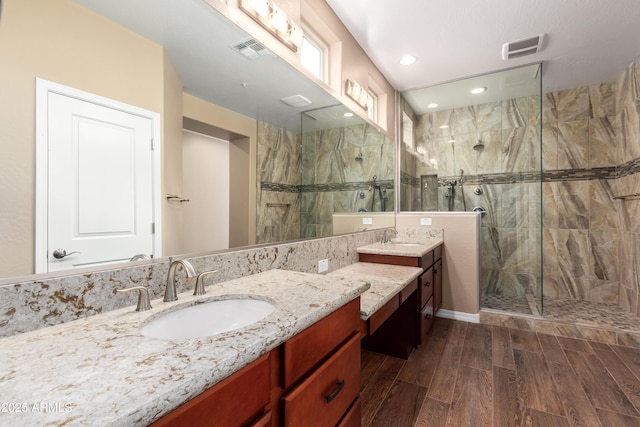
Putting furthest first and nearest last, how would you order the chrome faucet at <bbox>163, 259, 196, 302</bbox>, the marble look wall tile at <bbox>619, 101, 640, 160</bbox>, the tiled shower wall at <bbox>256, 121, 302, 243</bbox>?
the marble look wall tile at <bbox>619, 101, 640, 160</bbox> < the tiled shower wall at <bbox>256, 121, 302, 243</bbox> < the chrome faucet at <bbox>163, 259, 196, 302</bbox>

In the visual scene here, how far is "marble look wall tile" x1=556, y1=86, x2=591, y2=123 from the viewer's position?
3.35 m

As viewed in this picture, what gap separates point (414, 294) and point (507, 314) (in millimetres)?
1474

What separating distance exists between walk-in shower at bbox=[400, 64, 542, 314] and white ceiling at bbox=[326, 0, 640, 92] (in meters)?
0.36

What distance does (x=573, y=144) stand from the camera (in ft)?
11.2

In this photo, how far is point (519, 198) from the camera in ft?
10.8

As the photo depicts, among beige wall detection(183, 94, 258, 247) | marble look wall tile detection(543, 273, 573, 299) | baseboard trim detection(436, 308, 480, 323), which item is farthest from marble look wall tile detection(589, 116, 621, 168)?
beige wall detection(183, 94, 258, 247)

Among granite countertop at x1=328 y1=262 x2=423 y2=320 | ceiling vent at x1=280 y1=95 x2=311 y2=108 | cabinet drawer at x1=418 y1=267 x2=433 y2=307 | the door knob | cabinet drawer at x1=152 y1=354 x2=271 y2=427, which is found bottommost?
cabinet drawer at x1=418 y1=267 x2=433 y2=307

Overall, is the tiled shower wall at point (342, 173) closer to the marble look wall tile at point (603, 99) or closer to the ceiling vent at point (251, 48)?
the ceiling vent at point (251, 48)

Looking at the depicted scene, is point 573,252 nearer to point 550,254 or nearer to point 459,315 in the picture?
point 550,254

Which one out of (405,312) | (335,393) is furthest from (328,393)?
(405,312)

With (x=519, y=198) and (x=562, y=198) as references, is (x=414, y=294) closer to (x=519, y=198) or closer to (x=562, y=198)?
(x=519, y=198)

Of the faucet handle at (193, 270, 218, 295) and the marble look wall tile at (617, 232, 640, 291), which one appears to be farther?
the marble look wall tile at (617, 232, 640, 291)

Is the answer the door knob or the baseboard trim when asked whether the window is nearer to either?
the door knob

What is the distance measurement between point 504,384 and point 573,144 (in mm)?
3177
